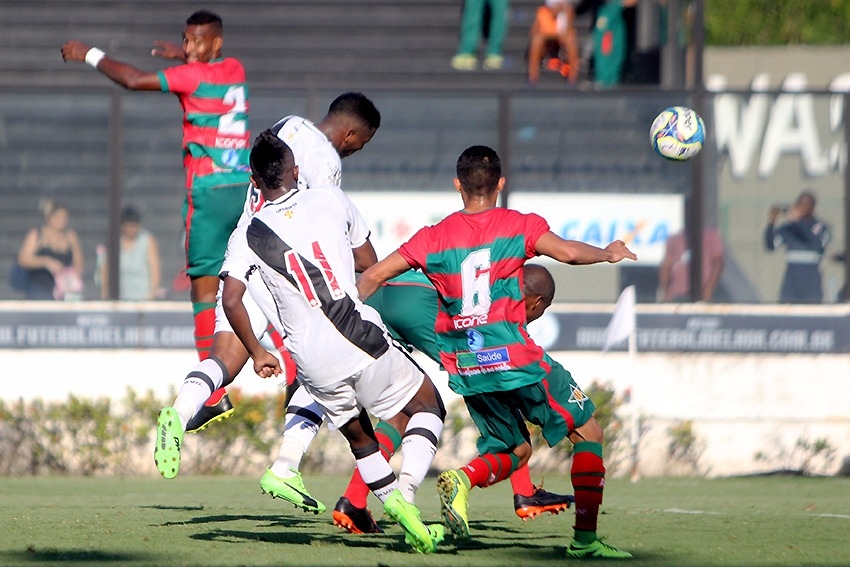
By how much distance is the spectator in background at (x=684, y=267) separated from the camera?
13.9m

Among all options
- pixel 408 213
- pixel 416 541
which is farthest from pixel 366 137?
pixel 408 213

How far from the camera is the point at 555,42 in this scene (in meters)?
16.4

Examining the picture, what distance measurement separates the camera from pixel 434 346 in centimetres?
838

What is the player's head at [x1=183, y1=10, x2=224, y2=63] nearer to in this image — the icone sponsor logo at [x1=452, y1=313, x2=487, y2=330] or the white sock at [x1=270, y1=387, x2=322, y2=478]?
the white sock at [x1=270, y1=387, x2=322, y2=478]

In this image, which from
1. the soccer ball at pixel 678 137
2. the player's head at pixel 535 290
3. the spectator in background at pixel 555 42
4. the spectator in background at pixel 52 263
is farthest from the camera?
the spectator in background at pixel 555 42

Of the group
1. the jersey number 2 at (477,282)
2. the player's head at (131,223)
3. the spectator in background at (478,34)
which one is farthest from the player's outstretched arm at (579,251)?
the spectator in background at (478,34)

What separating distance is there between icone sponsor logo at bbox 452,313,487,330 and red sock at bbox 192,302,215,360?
3.01m

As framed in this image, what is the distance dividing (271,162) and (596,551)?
2465 millimetres

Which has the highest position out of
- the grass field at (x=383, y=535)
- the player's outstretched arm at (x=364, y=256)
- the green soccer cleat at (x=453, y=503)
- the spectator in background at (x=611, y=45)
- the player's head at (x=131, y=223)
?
the spectator in background at (x=611, y=45)

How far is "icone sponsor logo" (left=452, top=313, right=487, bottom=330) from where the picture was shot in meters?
6.86

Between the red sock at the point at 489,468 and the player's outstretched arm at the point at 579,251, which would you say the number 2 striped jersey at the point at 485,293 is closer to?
the player's outstretched arm at the point at 579,251

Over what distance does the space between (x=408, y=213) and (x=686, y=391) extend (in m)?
3.18

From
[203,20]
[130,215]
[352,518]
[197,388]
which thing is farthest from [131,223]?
[352,518]

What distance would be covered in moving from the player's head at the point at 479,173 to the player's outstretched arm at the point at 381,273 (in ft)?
1.58
